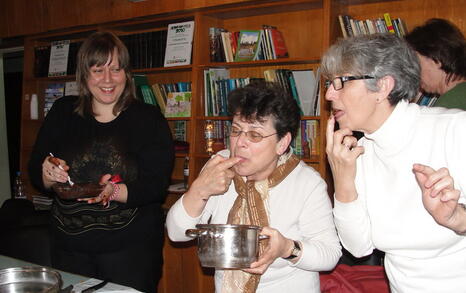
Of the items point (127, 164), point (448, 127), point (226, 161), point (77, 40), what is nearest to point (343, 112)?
point (448, 127)

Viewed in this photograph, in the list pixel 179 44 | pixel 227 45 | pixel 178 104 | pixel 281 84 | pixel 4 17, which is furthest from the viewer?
pixel 4 17

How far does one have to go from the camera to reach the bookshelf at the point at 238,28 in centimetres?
331

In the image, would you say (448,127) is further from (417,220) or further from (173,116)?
(173,116)

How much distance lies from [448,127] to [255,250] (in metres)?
0.71

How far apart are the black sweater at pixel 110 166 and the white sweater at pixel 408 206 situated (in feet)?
2.93

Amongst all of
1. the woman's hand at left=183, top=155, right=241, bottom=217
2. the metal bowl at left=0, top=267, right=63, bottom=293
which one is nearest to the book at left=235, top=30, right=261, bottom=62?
the woman's hand at left=183, top=155, right=241, bottom=217

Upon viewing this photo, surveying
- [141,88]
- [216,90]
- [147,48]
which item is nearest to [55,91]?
[141,88]

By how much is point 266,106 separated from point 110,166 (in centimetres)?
77

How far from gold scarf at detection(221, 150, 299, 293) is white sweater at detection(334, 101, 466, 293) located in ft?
1.08

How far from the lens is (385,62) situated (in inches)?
59.8

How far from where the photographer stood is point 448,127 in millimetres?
1448

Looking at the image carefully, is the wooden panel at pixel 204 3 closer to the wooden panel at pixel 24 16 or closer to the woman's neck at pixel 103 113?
the woman's neck at pixel 103 113

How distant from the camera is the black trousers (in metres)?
1.99

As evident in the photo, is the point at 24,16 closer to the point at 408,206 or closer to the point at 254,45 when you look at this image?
the point at 254,45
